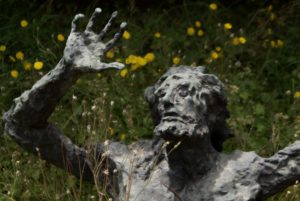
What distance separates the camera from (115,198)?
2.98 m

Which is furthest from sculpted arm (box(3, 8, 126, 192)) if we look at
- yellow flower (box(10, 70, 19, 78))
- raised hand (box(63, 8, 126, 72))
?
yellow flower (box(10, 70, 19, 78))

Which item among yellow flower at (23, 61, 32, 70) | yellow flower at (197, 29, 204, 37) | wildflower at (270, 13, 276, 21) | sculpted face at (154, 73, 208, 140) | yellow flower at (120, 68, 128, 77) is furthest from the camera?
wildflower at (270, 13, 276, 21)

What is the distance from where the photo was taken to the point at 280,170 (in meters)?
2.82

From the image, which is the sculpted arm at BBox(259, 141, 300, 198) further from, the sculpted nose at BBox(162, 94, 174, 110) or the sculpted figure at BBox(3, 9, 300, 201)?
the sculpted nose at BBox(162, 94, 174, 110)

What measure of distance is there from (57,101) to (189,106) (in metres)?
0.52

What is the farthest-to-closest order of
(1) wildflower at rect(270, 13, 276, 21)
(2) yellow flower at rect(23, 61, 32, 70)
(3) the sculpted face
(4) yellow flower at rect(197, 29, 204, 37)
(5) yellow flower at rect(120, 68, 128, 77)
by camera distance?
(1) wildflower at rect(270, 13, 276, 21)
(4) yellow flower at rect(197, 29, 204, 37)
(2) yellow flower at rect(23, 61, 32, 70)
(5) yellow flower at rect(120, 68, 128, 77)
(3) the sculpted face

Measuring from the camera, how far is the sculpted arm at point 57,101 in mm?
2670

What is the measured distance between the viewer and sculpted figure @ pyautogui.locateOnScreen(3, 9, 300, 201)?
2.66 meters

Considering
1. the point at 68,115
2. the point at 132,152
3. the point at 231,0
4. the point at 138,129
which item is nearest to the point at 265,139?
the point at 138,129

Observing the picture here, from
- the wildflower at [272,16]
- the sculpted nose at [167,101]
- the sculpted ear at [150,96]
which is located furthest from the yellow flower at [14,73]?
the sculpted nose at [167,101]

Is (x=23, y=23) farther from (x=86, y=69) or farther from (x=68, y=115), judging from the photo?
(x=86, y=69)

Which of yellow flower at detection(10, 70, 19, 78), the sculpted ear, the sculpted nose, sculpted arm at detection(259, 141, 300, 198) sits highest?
the sculpted nose

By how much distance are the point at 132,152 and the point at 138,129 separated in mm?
1274

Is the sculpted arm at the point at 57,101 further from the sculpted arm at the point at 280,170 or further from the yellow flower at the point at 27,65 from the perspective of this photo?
the yellow flower at the point at 27,65
